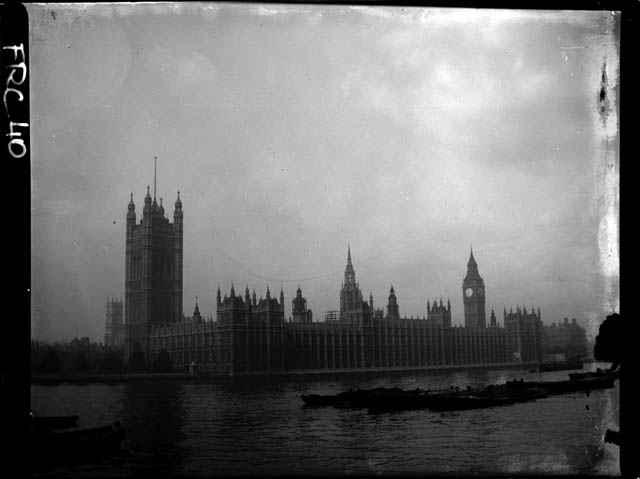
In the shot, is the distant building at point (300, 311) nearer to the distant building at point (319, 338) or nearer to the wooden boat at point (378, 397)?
the distant building at point (319, 338)

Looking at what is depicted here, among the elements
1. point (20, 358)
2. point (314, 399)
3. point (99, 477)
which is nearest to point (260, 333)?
point (314, 399)

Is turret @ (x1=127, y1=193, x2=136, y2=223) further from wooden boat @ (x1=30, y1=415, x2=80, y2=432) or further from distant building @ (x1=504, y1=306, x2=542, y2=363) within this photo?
distant building @ (x1=504, y1=306, x2=542, y2=363)

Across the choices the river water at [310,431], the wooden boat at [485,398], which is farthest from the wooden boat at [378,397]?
the wooden boat at [485,398]

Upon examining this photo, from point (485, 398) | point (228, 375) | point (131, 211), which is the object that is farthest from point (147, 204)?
point (485, 398)

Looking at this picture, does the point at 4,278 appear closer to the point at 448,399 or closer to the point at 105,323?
the point at 105,323

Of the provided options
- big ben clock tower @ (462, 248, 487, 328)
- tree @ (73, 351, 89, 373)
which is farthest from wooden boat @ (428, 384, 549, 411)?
tree @ (73, 351, 89, 373)
